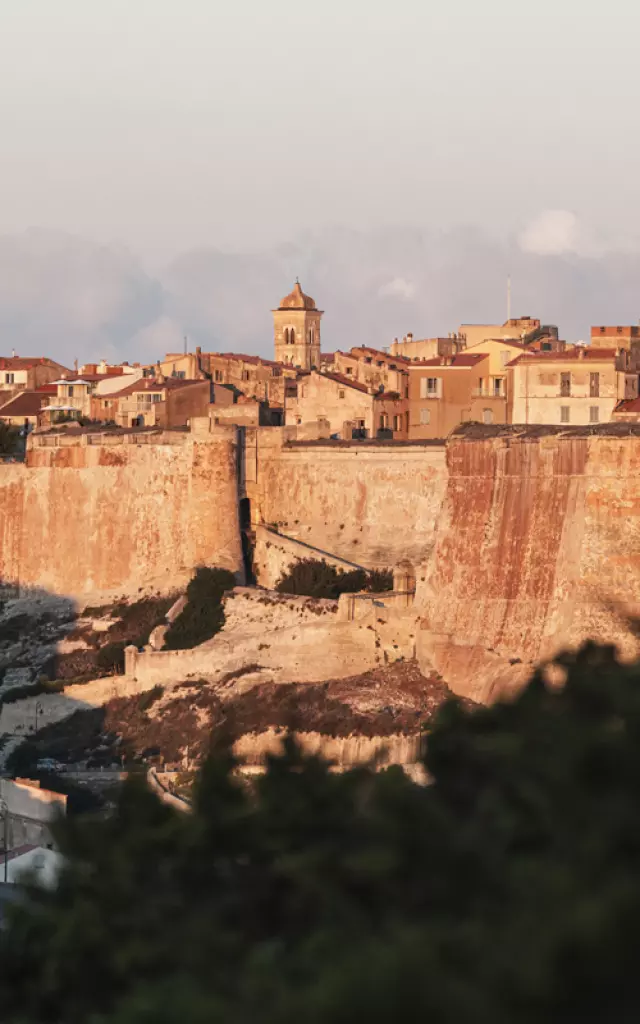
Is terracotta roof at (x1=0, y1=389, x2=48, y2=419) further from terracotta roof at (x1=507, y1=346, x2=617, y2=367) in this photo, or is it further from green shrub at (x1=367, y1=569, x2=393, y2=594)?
green shrub at (x1=367, y1=569, x2=393, y2=594)

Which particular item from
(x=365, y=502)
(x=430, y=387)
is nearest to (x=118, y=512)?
(x=365, y=502)

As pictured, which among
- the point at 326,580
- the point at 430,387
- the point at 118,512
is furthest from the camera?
the point at 430,387

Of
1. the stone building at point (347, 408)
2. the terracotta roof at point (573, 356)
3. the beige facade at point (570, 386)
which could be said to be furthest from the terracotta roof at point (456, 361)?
the beige facade at point (570, 386)

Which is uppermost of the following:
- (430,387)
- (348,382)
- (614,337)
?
(614,337)

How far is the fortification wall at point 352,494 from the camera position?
1951 inches

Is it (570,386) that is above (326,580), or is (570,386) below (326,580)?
above

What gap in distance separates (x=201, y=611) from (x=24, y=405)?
24740mm

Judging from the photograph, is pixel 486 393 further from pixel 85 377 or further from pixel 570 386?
pixel 85 377

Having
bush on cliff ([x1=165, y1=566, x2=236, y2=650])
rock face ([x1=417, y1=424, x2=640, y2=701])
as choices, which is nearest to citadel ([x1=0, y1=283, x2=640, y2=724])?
rock face ([x1=417, y1=424, x2=640, y2=701])

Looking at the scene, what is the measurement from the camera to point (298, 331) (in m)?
75.6

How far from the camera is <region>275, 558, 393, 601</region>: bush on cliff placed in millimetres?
47844

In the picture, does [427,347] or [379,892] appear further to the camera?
[427,347]

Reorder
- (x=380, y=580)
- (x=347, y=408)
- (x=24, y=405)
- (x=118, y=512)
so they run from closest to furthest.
→ 1. (x=380, y=580)
2. (x=118, y=512)
3. (x=347, y=408)
4. (x=24, y=405)

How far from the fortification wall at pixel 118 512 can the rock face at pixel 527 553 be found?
357 inches
